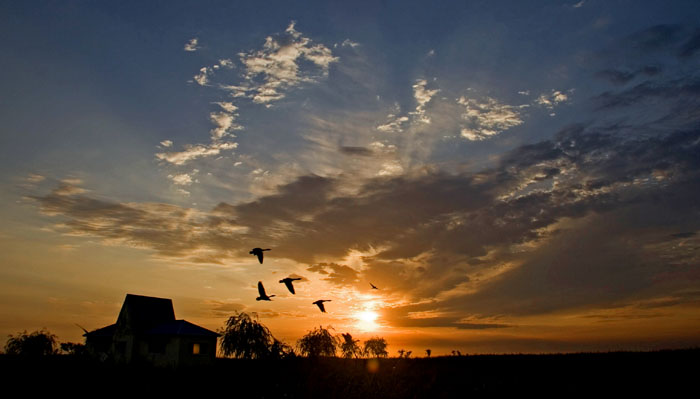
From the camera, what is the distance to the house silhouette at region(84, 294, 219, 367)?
5091cm

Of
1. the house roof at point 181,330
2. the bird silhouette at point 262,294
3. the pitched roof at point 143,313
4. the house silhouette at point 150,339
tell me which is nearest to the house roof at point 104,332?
the house silhouette at point 150,339

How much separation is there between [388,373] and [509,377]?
7.49 metres

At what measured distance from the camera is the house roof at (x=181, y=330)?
5150 centimetres

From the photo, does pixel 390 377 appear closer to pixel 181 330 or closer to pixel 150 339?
pixel 181 330

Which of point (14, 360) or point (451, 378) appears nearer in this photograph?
point (451, 378)

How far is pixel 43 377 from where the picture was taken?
32594 millimetres

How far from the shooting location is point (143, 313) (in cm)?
5494

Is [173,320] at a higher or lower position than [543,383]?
higher

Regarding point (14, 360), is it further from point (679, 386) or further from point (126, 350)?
point (679, 386)

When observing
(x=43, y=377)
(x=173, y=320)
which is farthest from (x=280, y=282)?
(x=173, y=320)

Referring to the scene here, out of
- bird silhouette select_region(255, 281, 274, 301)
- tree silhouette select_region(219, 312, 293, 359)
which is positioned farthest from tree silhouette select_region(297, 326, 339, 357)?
bird silhouette select_region(255, 281, 274, 301)

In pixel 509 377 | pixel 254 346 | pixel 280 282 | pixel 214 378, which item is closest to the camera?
pixel 280 282

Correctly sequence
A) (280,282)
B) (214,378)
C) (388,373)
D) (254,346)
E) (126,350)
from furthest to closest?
(254,346)
(126,350)
(214,378)
(388,373)
(280,282)

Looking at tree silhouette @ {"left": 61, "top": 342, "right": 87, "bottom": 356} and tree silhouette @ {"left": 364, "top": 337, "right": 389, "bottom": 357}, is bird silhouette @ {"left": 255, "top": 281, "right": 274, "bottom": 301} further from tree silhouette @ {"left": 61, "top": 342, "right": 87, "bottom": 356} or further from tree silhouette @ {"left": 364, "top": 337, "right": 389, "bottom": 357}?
tree silhouette @ {"left": 364, "top": 337, "right": 389, "bottom": 357}
